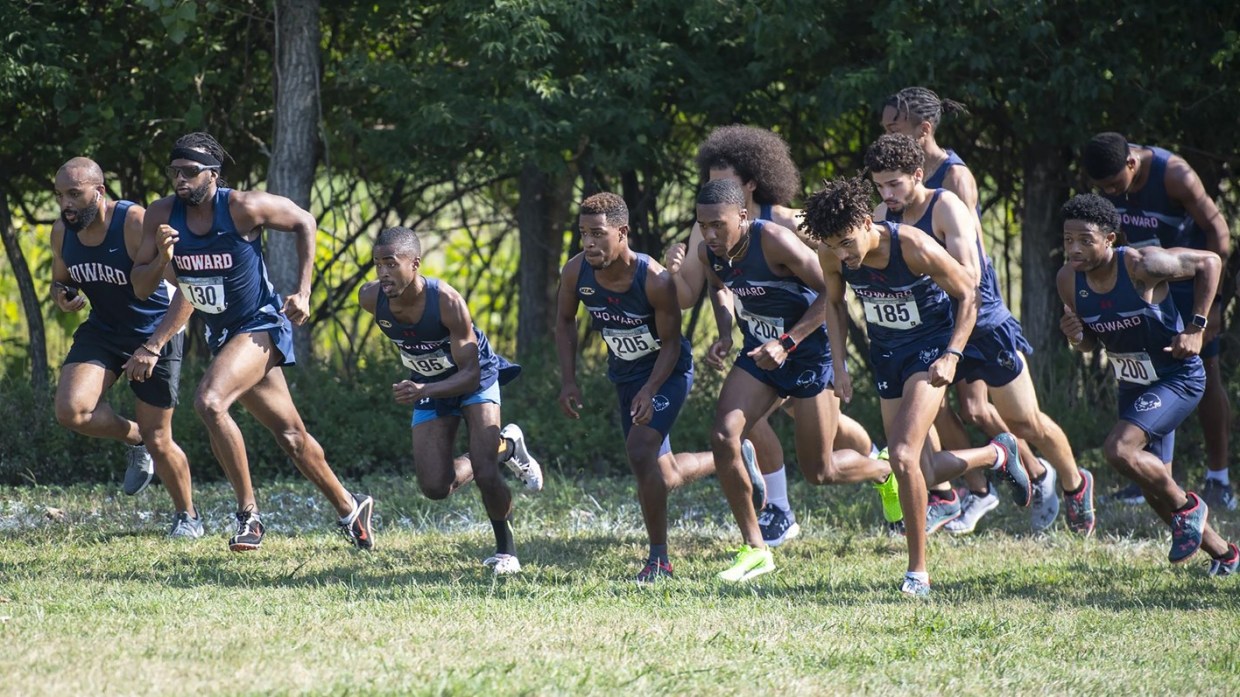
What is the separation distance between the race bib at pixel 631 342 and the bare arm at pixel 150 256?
2.41 meters

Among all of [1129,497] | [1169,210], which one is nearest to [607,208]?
[1169,210]

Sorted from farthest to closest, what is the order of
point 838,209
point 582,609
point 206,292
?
point 206,292 → point 838,209 → point 582,609

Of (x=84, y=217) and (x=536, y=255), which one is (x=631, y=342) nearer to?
(x=84, y=217)

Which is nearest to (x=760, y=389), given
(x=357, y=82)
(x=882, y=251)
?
(x=882, y=251)

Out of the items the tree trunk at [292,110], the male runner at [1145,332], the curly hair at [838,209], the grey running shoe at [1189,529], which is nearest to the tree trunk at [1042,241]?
the male runner at [1145,332]

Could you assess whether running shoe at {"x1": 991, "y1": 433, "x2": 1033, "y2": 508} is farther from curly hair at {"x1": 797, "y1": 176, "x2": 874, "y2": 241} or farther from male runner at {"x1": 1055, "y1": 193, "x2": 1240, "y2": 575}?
curly hair at {"x1": 797, "y1": 176, "x2": 874, "y2": 241}

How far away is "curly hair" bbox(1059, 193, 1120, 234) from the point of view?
7.34 meters

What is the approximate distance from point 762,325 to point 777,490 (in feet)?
4.09

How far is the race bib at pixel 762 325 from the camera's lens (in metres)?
7.55

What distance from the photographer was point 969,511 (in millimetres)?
8633

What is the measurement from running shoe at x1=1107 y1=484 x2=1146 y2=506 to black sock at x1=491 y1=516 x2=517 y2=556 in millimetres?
4407

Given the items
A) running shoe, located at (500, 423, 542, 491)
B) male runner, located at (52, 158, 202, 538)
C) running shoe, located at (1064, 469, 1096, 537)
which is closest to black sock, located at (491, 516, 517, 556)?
running shoe, located at (500, 423, 542, 491)

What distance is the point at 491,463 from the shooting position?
7500 millimetres

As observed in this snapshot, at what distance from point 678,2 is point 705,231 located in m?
4.12
